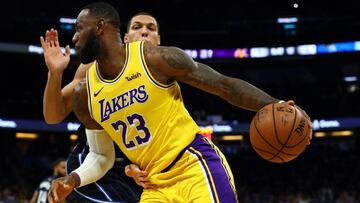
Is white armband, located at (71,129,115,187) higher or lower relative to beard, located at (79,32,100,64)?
lower

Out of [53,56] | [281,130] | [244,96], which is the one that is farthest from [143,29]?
[281,130]

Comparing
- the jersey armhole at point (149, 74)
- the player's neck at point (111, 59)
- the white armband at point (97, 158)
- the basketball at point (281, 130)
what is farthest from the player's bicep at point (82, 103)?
the basketball at point (281, 130)

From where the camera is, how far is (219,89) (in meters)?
2.93

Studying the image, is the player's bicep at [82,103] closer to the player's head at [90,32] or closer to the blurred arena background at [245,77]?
the player's head at [90,32]

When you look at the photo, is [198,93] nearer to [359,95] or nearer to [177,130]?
[359,95]

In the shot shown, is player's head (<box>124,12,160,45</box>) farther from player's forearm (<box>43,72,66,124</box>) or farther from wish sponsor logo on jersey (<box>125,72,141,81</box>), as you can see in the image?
wish sponsor logo on jersey (<box>125,72,141,81</box>)

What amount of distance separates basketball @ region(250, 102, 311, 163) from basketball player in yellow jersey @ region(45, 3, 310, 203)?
9 cm

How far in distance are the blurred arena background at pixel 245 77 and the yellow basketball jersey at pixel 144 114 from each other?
50.4 ft

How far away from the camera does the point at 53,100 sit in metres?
3.57

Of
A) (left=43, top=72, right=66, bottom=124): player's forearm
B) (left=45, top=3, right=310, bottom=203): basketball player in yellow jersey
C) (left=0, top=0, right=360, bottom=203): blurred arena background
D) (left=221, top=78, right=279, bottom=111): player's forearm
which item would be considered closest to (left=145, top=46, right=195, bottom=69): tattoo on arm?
(left=45, top=3, right=310, bottom=203): basketball player in yellow jersey

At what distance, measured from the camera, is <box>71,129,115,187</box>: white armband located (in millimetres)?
3365

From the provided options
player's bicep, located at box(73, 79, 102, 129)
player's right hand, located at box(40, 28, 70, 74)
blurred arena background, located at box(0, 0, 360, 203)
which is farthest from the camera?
blurred arena background, located at box(0, 0, 360, 203)

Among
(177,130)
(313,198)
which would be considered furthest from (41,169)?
(177,130)

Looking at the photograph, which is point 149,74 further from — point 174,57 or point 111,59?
point 111,59
